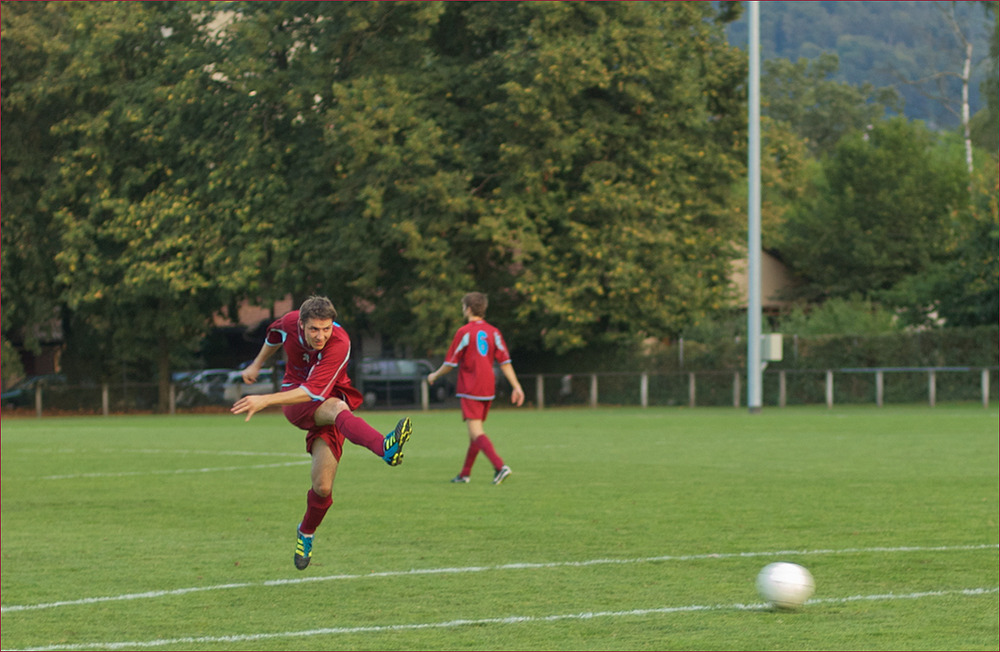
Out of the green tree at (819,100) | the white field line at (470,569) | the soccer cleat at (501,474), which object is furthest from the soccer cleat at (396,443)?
the green tree at (819,100)

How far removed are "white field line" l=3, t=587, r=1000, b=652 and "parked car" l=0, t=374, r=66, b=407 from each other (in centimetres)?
4106

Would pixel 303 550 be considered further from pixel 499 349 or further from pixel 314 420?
pixel 499 349

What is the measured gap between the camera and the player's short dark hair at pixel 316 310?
596 cm

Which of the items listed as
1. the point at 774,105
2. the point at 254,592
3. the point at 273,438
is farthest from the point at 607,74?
the point at 774,105

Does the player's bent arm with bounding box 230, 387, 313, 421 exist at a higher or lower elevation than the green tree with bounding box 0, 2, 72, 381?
lower

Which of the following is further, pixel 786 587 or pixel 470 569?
pixel 470 569

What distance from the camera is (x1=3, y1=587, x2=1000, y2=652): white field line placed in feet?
26.9

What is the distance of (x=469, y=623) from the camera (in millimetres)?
8641

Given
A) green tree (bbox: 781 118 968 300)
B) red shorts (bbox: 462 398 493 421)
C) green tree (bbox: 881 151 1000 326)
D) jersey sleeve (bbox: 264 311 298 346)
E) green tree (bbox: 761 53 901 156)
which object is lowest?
red shorts (bbox: 462 398 493 421)

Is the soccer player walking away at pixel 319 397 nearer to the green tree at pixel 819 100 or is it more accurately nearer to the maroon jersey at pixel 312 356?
the maroon jersey at pixel 312 356

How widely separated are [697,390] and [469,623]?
1345 inches

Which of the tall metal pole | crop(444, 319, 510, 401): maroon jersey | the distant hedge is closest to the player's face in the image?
crop(444, 319, 510, 401): maroon jersey

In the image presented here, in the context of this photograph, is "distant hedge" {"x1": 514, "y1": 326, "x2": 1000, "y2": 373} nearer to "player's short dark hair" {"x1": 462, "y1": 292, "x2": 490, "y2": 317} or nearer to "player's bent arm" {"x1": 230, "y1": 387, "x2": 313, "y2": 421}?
"player's short dark hair" {"x1": 462, "y1": 292, "x2": 490, "y2": 317}

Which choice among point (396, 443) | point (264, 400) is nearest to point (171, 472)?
point (396, 443)
